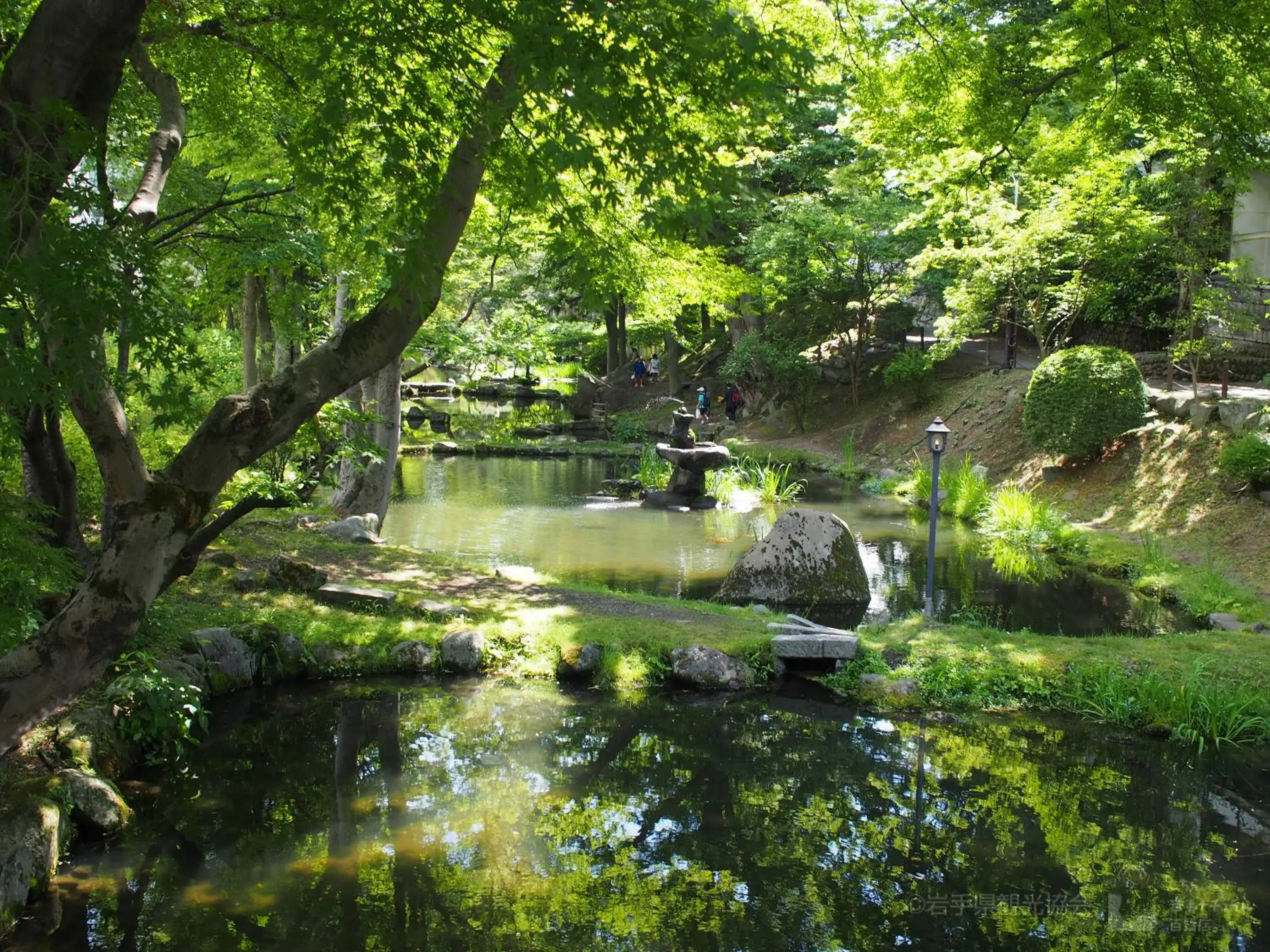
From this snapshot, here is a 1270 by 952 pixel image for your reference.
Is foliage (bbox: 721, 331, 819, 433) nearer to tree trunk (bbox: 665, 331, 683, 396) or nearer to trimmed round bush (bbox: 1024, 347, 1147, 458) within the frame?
tree trunk (bbox: 665, 331, 683, 396)

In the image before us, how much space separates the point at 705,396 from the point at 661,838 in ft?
81.6

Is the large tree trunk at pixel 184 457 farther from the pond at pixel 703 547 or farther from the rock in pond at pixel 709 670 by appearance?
the pond at pixel 703 547

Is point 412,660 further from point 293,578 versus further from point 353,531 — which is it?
point 353,531

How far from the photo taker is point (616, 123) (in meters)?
3.54

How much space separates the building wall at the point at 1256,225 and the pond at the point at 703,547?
32.4 ft

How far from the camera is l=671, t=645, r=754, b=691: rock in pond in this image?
8031 mm

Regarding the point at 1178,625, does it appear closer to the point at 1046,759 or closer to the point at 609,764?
the point at 1046,759

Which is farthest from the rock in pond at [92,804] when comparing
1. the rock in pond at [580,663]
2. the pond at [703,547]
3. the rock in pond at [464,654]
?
the pond at [703,547]

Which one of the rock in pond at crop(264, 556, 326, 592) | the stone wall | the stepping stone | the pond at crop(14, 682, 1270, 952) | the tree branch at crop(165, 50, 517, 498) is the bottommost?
the pond at crop(14, 682, 1270, 952)

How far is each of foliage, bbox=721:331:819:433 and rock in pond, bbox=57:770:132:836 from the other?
20186mm

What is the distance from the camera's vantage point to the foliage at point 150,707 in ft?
20.1

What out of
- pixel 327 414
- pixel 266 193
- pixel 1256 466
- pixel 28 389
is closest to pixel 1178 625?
pixel 1256 466

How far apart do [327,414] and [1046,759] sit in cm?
720

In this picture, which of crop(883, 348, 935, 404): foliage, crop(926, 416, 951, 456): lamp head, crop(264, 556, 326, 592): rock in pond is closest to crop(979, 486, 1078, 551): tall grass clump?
crop(926, 416, 951, 456): lamp head
